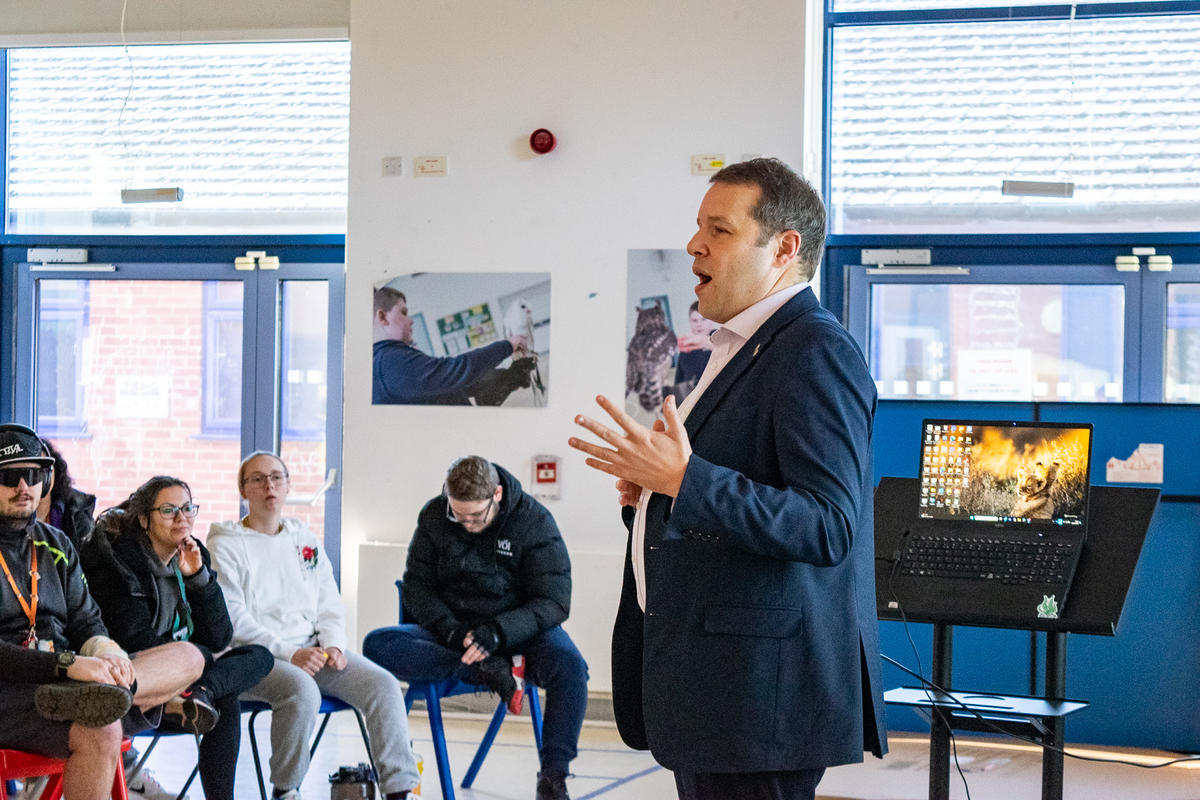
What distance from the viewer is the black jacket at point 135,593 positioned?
3.62 meters

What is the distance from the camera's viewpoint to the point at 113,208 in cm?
596

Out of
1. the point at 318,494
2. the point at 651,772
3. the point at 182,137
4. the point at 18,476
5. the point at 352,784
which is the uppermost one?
the point at 182,137

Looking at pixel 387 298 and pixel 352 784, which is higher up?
pixel 387 298

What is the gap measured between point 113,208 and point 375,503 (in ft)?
6.42

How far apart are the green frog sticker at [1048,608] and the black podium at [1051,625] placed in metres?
0.01

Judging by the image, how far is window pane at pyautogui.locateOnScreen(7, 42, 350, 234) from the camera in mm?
5797

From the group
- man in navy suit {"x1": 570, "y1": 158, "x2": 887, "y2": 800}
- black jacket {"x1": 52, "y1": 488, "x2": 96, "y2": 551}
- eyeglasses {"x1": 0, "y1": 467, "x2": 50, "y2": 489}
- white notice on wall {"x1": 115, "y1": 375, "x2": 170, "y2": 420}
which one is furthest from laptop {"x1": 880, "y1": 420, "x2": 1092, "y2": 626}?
white notice on wall {"x1": 115, "y1": 375, "x2": 170, "y2": 420}

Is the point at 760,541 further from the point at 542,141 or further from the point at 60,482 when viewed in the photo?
the point at 542,141

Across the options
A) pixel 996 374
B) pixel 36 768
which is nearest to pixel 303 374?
pixel 36 768

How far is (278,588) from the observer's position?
4.19 meters

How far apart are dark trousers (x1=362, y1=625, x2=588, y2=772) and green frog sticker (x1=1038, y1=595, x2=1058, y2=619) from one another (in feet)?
5.65

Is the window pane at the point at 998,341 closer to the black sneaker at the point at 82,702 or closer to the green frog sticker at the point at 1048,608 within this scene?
the green frog sticker at the point at 1048,608

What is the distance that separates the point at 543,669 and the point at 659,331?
1646mm

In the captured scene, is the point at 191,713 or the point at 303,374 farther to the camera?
the point at 303,374
